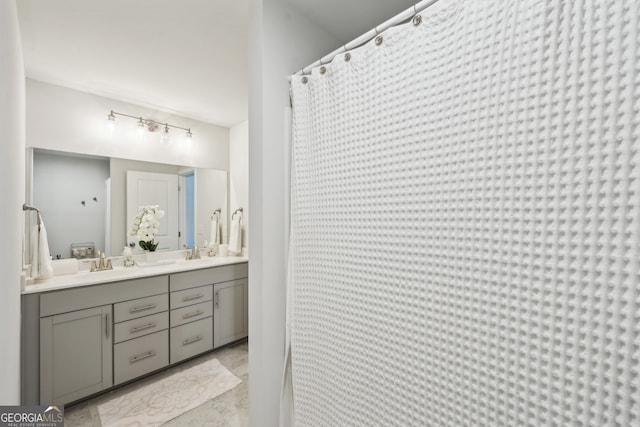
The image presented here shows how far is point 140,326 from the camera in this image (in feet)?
7.21

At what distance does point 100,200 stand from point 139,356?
4.69 ft

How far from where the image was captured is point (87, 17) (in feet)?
5.09

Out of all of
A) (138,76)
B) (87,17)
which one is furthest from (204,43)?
(138,76)

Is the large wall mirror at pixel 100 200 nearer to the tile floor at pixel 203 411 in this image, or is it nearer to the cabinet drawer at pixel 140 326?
the cabinet drawer at pixel 140 326

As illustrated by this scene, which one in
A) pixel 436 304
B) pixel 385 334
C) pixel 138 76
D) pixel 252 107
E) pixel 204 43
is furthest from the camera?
pixel 138 76

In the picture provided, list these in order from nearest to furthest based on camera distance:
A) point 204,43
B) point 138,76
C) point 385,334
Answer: point 385,334 → point 204,43 → point 138,76

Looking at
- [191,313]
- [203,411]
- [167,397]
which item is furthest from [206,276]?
[203,411]

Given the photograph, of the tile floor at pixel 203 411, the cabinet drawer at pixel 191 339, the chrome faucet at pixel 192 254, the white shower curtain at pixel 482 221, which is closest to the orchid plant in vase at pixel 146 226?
the chrome faucet at pixel 192 254

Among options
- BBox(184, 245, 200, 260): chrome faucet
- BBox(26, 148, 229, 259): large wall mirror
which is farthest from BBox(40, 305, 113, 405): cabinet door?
BBox(184, 245, 200, 260): chrome faucet

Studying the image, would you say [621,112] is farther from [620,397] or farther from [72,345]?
[72,345]

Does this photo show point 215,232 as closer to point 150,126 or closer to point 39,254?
point 150,126

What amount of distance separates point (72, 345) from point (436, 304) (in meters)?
2.42

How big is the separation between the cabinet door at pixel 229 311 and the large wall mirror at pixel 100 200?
0.73 meters

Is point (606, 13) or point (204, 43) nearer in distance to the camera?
point (606, 13)
